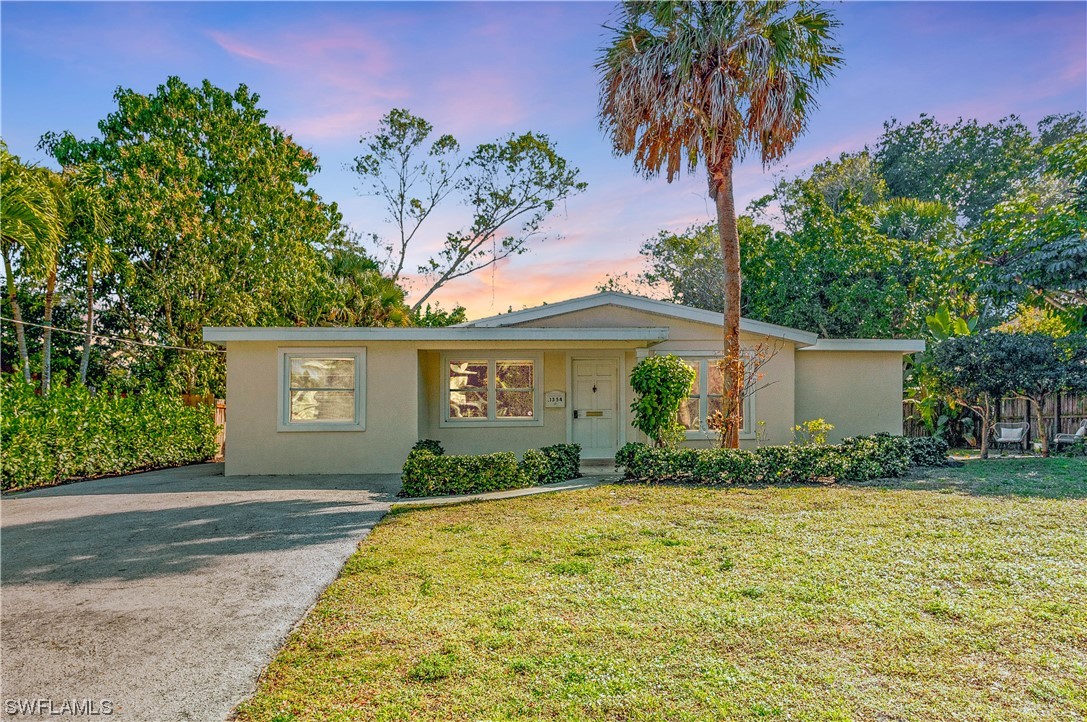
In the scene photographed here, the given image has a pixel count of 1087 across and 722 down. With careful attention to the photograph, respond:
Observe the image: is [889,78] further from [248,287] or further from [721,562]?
[248,287]

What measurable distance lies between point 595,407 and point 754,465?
4.12 metres

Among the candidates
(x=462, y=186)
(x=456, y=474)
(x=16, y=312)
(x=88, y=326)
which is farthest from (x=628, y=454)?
(x=462, y=186)

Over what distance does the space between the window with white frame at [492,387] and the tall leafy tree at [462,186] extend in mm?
11943

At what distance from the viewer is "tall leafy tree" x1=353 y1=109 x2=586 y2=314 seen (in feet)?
79.9

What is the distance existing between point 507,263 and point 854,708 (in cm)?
2319

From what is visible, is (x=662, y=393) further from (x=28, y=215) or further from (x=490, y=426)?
(x=28, y=215)

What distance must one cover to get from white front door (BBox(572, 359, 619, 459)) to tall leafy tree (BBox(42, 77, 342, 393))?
34.1ft

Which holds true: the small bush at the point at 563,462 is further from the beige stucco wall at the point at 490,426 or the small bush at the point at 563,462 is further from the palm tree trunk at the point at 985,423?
the palm tree trunk at the point at 985,423

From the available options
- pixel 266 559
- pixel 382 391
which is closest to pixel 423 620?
pixel 266 559

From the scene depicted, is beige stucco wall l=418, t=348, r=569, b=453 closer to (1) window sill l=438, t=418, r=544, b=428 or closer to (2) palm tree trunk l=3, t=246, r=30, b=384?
(1) window sill l=438, t=418, r=544, b=428

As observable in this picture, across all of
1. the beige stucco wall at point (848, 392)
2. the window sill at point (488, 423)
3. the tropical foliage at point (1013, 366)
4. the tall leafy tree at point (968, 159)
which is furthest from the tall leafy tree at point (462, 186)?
the tall leafy tree at point (968, 159)

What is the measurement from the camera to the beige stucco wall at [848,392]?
13.4 metres

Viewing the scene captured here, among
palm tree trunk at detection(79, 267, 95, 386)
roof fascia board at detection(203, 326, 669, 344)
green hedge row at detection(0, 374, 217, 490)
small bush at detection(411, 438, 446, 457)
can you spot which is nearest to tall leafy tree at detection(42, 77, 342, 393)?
palm tree trunk at detection(79, 267, 95, 386)

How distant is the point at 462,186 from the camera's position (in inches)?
977
